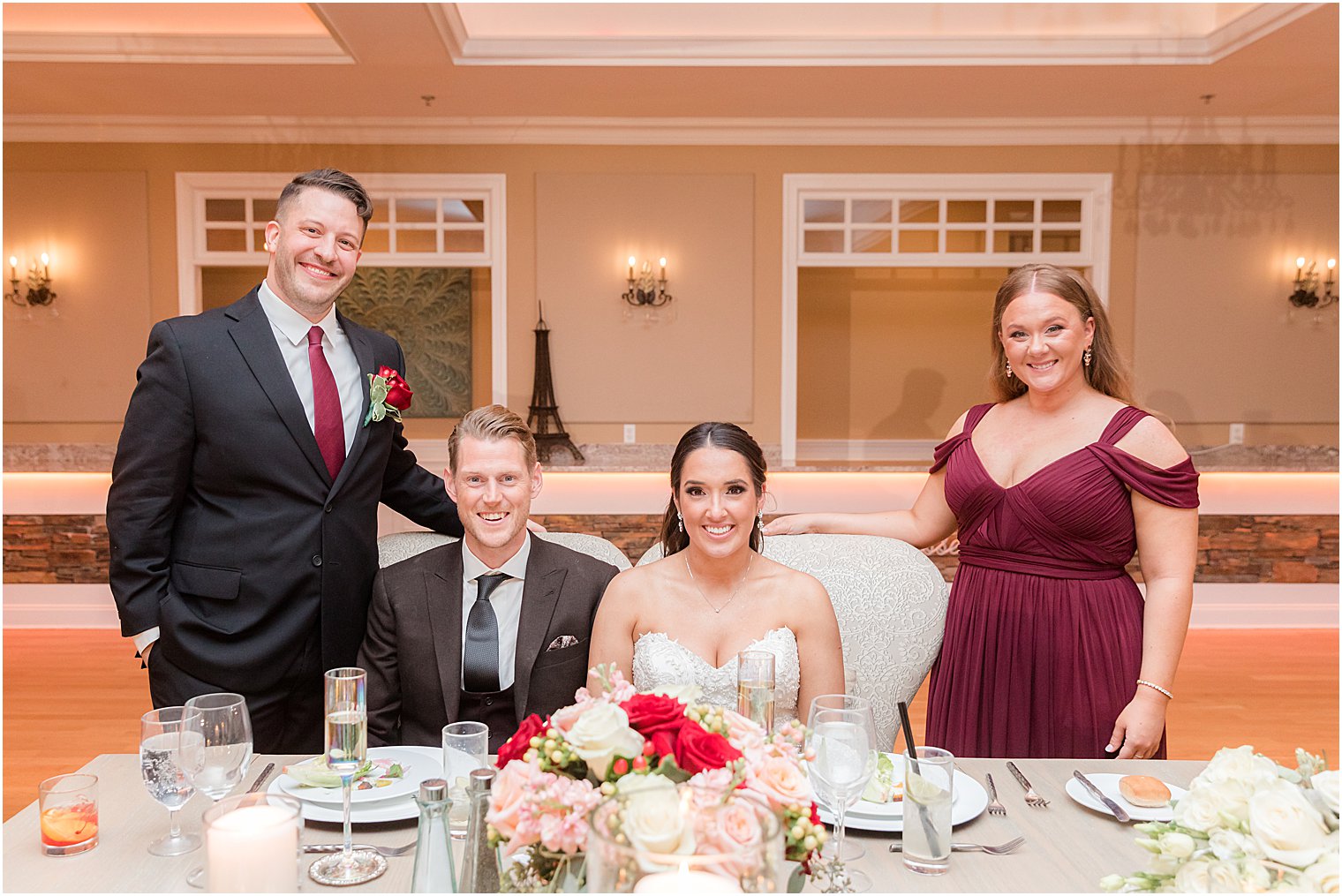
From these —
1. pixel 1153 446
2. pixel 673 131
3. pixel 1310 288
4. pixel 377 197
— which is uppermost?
pixel 673 131

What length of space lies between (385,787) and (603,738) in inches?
27.3

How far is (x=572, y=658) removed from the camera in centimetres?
216

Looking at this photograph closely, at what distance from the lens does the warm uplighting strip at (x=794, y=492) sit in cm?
607

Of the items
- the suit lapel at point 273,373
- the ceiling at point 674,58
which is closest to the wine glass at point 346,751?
the suit lapel at point 273,373

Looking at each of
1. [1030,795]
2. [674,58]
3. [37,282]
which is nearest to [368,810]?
[1030,795]

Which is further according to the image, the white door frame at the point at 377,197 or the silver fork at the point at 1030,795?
the white door frame at the point at 377,197

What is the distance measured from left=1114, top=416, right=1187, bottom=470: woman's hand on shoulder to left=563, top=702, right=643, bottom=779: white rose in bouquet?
1.63 m

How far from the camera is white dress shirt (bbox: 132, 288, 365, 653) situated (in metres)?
2.22

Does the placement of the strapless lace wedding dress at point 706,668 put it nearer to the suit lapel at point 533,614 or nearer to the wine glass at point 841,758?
the suit lapel at point 533,614

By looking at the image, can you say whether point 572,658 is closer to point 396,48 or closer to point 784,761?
point 784,761

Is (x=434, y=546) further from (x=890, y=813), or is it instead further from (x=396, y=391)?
(x=890, y=813)

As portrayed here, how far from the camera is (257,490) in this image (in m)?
2.15

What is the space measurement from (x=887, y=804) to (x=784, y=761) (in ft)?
1.77

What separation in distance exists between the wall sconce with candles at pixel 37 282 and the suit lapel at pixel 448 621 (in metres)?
5.81
